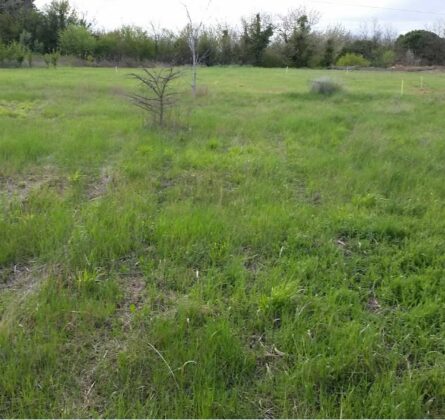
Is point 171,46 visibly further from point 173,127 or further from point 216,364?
point 216,364

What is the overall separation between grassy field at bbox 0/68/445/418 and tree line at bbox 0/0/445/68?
34092 millimetres

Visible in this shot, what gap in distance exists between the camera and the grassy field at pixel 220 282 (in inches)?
78.7

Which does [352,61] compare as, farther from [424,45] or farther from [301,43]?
[424,45]

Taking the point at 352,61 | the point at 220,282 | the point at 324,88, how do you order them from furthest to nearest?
the point at 352,61
the point at 324,88
the point at 220,282

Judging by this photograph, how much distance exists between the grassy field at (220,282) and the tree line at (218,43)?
34.1 meters

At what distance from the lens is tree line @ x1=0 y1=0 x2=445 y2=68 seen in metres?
36.9

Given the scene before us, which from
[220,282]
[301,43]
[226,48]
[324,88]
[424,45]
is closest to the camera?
[220,282]

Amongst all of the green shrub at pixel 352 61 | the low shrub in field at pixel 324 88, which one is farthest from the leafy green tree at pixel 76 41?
the low shrub in field at pixel 324 88

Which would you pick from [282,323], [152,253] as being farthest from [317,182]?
[282,323]

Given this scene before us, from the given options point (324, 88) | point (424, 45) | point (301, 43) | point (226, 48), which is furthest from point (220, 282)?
point (424, 45)

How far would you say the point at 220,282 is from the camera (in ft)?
9.41

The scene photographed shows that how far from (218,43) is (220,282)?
41318 mm

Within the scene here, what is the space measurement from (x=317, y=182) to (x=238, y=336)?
3.04m

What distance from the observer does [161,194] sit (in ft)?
14.9
